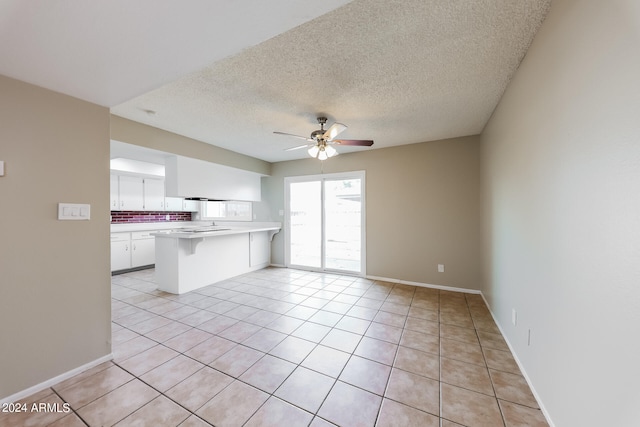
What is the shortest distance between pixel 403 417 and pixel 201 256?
11.5 feet

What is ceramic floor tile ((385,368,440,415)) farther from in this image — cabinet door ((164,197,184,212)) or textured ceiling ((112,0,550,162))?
cabinet door ((164,197,184,212))

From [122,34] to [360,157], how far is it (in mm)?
3621

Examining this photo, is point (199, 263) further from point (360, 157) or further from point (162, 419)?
point (360, 157)

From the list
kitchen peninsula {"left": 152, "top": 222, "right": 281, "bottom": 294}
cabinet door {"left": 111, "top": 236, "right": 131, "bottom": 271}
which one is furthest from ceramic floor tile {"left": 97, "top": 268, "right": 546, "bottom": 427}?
cabinet door {"left": 111, "top": 236, "right": 131, "bottom": 271}

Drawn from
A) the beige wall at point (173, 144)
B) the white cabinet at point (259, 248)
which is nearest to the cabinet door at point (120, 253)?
the white cabinet at point (259, 248)

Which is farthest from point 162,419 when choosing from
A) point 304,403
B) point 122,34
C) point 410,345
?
point 122,34

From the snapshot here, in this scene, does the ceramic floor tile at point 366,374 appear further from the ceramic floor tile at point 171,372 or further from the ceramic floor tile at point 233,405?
the ceramic floor tile at point 171,372

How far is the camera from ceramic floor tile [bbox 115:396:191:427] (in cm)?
136

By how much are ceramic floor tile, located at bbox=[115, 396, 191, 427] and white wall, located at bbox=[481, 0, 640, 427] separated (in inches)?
82.1

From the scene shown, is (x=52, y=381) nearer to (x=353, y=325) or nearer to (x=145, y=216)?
(x=353, y=325)

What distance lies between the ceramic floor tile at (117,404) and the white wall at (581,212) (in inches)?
94.9

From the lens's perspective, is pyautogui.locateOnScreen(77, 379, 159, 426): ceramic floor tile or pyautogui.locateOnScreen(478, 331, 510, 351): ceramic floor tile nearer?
pyautogui.locateOnScreen(77, 379, 159, 426): ceramic floor tile

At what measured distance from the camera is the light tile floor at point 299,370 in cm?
142

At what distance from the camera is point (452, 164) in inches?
142
